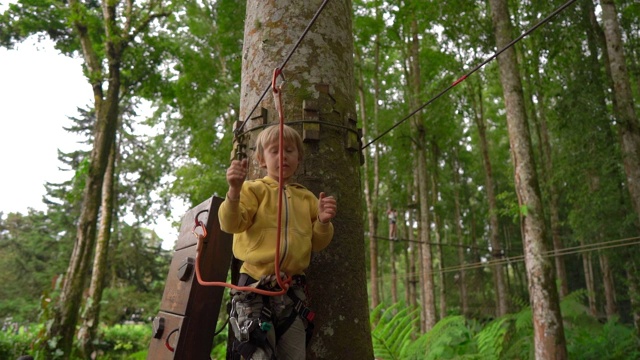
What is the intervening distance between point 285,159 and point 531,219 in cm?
604

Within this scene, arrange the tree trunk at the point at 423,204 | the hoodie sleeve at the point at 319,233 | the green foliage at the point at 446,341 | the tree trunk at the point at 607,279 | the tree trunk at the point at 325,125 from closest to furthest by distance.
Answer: the hoodie sleeve at the point at 319,233 → the tree trunk at the point at 325,125 → the green foliage at the point at 446,341 → the tree trunk at the point at 423,204 → the tree trunk at the point at 607,279

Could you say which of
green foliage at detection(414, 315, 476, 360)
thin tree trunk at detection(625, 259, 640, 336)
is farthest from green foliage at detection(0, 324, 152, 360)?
thin tree trunk at detection(625, 259, 640, 336)

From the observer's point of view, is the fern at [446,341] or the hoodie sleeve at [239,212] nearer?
the hoodie sleeve at [239,212]

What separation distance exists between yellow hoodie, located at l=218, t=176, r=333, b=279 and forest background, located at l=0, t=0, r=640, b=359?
3452 millimetres

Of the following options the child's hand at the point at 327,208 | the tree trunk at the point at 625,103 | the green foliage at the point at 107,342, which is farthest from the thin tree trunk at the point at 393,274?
the child's hand at the point at 327,208

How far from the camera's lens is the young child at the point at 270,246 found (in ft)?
5.18

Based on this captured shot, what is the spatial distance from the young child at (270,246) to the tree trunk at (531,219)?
5888mm

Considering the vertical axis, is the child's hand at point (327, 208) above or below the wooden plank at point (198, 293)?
above

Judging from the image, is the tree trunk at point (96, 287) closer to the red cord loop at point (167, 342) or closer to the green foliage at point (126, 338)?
the green foliage at point (126, 338)

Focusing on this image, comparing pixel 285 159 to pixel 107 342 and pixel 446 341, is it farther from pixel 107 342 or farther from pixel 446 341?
pixel 107 342

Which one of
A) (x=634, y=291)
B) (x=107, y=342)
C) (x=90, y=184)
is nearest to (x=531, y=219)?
(x=634, y=291)

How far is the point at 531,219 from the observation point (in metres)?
6.75

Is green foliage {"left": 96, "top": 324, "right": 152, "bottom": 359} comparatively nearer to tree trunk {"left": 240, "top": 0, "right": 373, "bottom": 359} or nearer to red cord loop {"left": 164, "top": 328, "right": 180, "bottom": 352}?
red cord loop {"left": 164, "top": 328, "right": 180, "bottom": 352}

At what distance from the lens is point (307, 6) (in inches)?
95.5
